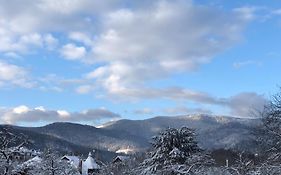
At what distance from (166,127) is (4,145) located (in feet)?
55.3

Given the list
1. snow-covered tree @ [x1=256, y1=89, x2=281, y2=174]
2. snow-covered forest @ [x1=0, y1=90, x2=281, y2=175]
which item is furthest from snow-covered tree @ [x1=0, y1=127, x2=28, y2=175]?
snow-covered tree @ [x1=256, y1=89, x2=281, y2=174]

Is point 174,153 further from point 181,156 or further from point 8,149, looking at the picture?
point 8,149

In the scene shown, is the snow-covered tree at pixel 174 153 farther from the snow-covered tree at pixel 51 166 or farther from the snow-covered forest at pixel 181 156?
the snow-covered tree at pixel 51 166

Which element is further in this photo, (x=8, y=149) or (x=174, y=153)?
(x=174, y=153)

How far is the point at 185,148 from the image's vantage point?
3161cm

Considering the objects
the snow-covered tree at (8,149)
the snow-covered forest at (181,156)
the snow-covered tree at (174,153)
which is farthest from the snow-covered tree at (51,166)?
the snow-covered tree at (8,149)

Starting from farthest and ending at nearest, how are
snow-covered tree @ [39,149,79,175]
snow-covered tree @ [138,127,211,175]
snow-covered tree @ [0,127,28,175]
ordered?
snow-covered tree @ [39,149,79,175], snow-covered tree @ [138,127,211,175], snow-covered tree @ [0,127,28,175]

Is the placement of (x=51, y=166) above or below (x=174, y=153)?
below

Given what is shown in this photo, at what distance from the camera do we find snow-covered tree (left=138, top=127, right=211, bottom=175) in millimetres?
30422

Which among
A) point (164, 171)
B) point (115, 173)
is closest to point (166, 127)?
point (164, 171)

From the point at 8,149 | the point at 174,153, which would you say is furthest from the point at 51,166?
the point at 8,149

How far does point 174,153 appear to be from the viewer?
30.8 m

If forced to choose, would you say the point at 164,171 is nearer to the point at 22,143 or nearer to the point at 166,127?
the point at 166,127

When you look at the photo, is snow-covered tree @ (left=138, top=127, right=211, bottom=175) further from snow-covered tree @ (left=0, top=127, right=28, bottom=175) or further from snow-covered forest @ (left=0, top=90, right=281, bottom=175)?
snow-covered tree @ (left=0, top=127, right=28, bottom=175)
